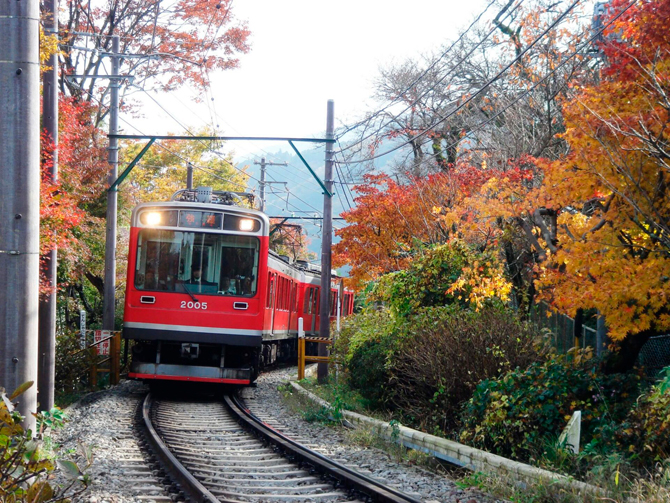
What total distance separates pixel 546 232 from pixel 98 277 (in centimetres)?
1671

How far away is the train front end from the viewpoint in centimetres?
1375

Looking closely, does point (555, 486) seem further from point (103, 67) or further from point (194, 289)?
point (103, 67)

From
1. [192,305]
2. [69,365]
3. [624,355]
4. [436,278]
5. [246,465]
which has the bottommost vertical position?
[246,465]

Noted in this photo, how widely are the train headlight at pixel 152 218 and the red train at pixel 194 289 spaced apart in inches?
0.7

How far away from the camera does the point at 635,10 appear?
24.1 feet

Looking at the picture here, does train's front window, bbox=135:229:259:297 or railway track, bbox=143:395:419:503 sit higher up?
train's front window, bbox=135:229:259:297

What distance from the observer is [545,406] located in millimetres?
7789

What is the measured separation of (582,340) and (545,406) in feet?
24.5

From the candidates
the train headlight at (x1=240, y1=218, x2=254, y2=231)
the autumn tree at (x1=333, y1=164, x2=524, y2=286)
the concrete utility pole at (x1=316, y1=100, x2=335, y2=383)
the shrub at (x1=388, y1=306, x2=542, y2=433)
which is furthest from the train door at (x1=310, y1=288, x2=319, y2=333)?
the shrub at (x1=388, y1=306, x2=542, y2=433)

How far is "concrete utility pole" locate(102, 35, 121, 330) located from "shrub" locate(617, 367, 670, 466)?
12.3 meters

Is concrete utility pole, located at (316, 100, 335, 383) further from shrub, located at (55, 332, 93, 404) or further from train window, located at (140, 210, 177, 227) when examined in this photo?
shrub, located at (55, 332, 93, 404)

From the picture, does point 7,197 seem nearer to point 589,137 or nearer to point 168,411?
point 589,137

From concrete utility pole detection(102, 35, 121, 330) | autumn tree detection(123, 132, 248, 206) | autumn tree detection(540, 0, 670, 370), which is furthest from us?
autumn tree detection(123, 132, 248, 206)

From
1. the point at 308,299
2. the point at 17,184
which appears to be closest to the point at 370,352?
the point at 17,184
